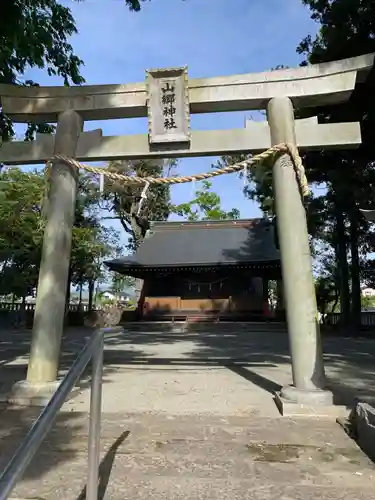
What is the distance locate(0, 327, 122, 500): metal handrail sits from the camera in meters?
1.50

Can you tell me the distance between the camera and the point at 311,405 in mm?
4590

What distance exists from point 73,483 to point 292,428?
2.10 meters

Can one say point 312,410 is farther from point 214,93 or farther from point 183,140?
point 214,93

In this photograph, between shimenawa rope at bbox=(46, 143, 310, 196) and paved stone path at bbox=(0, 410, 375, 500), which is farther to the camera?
shimenawa rope at bbox=(46, 143, 310, 196)

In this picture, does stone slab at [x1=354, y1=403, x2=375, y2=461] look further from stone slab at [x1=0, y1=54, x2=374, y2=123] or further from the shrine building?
the shrine building

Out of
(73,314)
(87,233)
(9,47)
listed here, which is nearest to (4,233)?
(87,233)

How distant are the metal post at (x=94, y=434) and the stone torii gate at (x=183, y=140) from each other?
259cm

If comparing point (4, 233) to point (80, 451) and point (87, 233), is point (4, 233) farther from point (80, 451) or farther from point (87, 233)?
point (80, 451)

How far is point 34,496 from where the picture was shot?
2.73m

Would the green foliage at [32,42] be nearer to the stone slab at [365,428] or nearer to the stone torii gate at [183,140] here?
the stone torii gate at [183,140]

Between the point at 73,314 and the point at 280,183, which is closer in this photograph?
the point at 280,183

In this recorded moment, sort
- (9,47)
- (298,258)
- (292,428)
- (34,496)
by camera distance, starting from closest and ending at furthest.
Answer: (34,496)
(292,428)
(298,258)
(9,47)

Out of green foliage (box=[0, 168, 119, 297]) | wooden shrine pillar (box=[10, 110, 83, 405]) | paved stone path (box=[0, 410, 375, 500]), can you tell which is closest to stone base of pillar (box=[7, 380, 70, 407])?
wooden shrine pillar (box=[10, 110, 83, 405])

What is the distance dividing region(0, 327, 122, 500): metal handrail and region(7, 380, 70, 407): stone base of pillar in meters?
2.59
